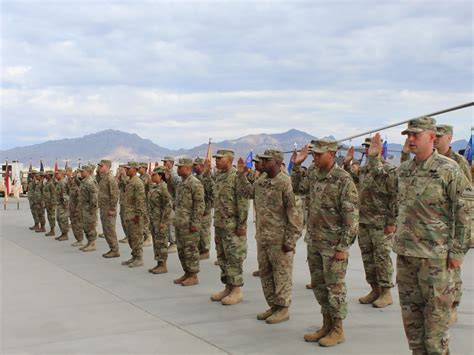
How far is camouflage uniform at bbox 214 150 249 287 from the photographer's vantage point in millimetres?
6344

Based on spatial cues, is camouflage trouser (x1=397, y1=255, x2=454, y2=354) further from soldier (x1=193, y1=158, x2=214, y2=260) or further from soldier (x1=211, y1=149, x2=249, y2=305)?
soldier (x1=193, y1=158, x2=214, y2=260)

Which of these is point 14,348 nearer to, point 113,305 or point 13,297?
point 113,305

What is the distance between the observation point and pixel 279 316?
5.43 meters

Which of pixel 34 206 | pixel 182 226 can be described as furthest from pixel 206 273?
pixel 34 206

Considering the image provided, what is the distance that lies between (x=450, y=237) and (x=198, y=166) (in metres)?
6.05

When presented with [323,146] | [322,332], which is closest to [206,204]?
[323,146]

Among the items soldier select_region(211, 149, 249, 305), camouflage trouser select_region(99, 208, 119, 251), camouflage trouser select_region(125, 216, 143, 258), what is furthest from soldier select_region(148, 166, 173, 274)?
soldier select_region(211, 149, 249, 305)

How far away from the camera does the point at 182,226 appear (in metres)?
7.26

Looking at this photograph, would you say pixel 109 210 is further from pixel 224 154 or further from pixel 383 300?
pixel 383 300

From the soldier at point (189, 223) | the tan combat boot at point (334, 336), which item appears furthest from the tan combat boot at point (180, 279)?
the tan combat boot at point (334, 336)

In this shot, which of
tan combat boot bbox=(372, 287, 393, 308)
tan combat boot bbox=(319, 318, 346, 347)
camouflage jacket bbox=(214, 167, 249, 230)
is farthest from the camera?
camouflage jacket bbox=(214, 167, 249, 230)

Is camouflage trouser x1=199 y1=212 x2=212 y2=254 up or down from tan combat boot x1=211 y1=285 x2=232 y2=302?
up

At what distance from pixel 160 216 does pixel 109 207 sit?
1875mm

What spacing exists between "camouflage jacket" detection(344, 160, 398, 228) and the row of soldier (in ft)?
0.04
